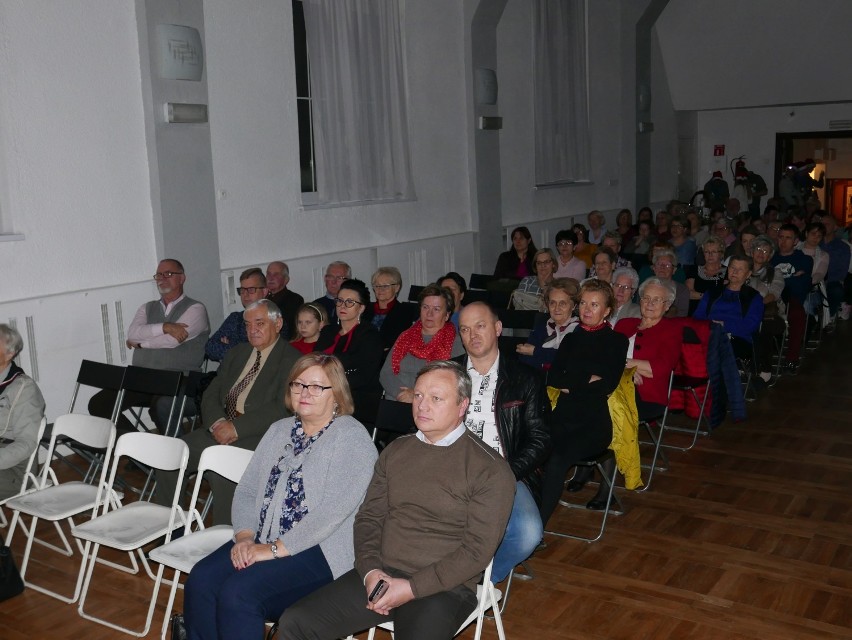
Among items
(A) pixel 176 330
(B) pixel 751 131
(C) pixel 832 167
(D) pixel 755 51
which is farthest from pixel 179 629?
(C) pixel 832 167

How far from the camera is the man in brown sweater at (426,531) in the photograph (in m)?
2.86

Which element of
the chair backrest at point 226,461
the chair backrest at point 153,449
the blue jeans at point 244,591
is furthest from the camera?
the chair backrest at point 153,449

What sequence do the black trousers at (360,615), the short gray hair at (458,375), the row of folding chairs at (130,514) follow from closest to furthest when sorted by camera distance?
the black trousers at (360,615) → the short gray hair at (458,375) → the row of folding chairs at (130,514)

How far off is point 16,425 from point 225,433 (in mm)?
979

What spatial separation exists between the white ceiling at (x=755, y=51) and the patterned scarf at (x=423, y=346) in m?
11.2

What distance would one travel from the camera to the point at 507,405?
12.4 ft

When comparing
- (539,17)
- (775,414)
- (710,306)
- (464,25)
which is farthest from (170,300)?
(539,17)

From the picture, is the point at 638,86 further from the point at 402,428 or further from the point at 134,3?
the point at 402,428

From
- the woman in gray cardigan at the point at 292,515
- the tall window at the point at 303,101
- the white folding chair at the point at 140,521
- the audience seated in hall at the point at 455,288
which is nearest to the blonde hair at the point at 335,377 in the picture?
the woman in gray cardigan at the point at 292,515

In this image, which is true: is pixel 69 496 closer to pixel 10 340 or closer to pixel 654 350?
pixel 10 340

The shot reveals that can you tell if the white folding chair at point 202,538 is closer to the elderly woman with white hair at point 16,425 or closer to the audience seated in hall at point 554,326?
the elderly woman with white hair at point 16,425

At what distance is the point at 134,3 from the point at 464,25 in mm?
4411

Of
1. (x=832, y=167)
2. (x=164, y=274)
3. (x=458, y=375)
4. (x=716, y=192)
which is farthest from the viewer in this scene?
(x=832, y=167)

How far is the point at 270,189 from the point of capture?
296 inches
